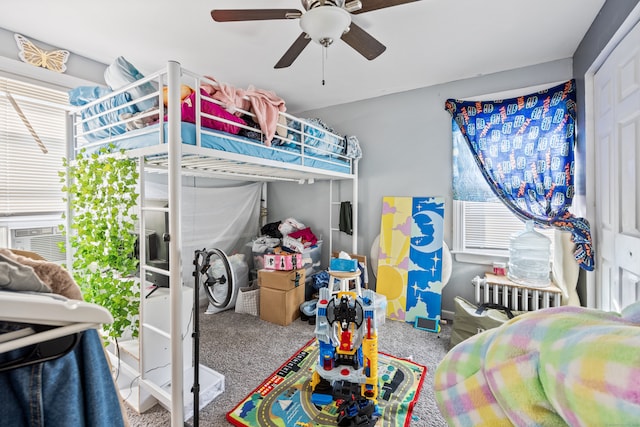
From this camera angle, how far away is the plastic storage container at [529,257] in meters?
2.49

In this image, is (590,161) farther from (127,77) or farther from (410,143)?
(127,77)

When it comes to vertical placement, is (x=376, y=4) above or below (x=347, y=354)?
above

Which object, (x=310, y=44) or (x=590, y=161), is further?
(x=310, y=44)

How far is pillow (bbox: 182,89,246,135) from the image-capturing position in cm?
158

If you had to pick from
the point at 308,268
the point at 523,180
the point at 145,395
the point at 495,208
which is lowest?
the point at 145,395

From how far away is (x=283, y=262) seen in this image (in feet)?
9.95

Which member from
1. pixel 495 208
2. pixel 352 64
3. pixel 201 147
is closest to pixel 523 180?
pixel 495 208

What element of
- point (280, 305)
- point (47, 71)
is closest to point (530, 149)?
point (280, 305)

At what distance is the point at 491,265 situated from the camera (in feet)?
9.20

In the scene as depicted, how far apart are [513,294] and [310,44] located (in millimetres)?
2764

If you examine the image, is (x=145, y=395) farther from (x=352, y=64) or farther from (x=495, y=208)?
(x=495, y=208)

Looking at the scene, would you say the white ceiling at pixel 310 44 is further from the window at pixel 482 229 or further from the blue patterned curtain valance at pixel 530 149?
the window at pixel 482 229

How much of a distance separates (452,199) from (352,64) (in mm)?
1711

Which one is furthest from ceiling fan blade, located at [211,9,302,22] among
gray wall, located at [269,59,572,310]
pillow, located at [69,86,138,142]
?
gray wall, located at [269,59,572,310]
